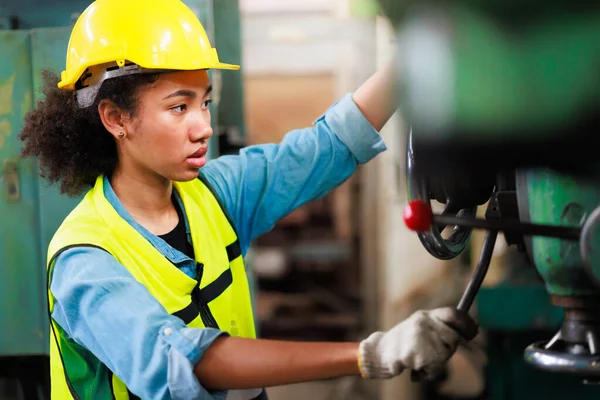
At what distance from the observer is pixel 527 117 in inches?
32.4

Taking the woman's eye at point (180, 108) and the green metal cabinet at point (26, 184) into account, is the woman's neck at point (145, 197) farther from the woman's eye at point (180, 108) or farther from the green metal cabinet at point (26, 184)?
the green metal cabinet at point (26, 184)

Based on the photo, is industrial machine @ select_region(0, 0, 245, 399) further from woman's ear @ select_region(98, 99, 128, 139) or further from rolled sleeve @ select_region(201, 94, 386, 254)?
woman's ear @ select_region(98, 99, 128, 139)

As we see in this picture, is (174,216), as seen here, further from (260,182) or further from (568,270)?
(568,270)

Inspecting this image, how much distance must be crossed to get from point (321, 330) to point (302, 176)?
331 cm

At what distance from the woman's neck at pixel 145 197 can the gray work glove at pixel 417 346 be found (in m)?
0.57

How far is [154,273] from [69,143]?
0.39 meters

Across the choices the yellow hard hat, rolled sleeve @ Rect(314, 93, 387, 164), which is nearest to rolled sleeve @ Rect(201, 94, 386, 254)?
rolled sleeve @ Rect(314, 93, 387, 164)

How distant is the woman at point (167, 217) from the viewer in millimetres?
1112

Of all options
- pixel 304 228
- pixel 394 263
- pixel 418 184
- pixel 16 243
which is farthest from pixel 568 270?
pixel 304 228

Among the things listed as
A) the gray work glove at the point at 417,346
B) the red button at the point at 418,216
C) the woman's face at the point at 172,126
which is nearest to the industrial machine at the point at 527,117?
the red button at the point at 418,216

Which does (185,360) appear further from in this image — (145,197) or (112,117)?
(112,117)

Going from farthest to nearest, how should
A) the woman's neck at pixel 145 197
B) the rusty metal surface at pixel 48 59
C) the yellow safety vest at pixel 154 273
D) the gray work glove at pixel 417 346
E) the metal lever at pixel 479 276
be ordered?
1. the rusty metal surface at pixel 48 59
2. the woman's neck at pixel 145 197
3. the yellow safety vest at pixel 154 273
4. the metal lever at pixel 479 276
5. the gray work glove at pixel 417 346

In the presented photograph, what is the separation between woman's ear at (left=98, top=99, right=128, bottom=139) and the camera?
4.68 ft

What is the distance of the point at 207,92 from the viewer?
4.72 ft
